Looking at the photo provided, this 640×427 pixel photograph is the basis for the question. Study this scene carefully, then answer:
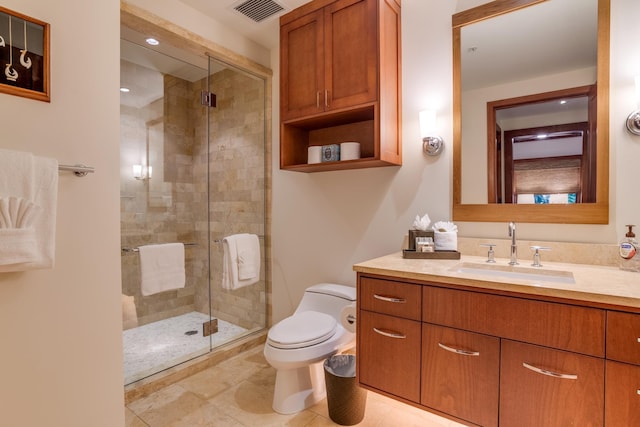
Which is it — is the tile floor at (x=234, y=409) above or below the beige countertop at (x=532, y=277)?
below

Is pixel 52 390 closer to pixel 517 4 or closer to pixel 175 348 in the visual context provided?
pixel 175 348

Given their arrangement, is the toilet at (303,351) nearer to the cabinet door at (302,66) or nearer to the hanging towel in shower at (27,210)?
the hanging towel in shower at (27,210)

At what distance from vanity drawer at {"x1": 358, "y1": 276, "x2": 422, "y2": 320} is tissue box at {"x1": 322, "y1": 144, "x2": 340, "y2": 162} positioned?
2.99 ft

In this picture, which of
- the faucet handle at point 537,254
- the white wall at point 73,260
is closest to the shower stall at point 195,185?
the white wall at point 73,260

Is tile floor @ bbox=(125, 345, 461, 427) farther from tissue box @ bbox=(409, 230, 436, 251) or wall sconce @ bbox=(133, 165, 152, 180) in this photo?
wall sconce @ bbox=(133, 165, 152, 180)

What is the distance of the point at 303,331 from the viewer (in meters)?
1.85

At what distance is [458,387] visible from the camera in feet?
4.19

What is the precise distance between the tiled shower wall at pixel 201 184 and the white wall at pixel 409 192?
236mm

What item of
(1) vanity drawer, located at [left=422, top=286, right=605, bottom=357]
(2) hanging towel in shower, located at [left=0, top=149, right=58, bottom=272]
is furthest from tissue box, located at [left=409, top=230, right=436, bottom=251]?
(2) hanging towel in shower, located at [left=0, top=149, right=58, bottom=272]

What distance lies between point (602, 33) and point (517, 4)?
428 mm

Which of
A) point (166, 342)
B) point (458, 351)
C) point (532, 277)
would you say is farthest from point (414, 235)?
point (166, 342)

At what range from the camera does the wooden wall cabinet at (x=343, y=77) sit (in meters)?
1.87

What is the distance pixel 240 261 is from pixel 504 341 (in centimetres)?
192

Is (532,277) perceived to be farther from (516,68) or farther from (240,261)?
(240,261)
